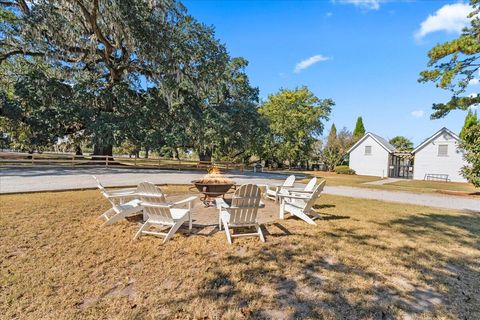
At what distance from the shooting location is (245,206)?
168 inches

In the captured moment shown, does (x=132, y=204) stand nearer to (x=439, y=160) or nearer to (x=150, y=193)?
(x=150, y=193)

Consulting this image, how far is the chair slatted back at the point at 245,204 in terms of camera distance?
4.17m

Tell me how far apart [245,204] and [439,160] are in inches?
1051

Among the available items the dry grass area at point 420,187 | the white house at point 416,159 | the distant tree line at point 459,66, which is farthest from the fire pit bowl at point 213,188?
the white house at point 416,159

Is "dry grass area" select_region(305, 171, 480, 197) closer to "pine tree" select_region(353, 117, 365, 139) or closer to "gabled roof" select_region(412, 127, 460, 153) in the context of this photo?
"gabled roof" select_region(412, 127, 460, 153)

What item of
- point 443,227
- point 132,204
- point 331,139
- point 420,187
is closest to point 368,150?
point 331,139

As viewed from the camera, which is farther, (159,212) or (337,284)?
(159,212)

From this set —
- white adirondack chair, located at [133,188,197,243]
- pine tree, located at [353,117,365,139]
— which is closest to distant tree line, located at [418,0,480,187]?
white adirondack chair, located at [133,188,197,243]

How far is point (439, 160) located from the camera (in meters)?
23.8

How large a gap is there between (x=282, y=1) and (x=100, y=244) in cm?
1087

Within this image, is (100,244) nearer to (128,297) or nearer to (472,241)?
(128,297)

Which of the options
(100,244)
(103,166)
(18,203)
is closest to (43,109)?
(103,166)

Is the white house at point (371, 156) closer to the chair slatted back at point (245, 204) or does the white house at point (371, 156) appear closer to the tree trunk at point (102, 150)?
the tree trunk at point (102, 150)

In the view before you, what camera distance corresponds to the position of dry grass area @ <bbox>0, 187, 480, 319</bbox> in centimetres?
246
